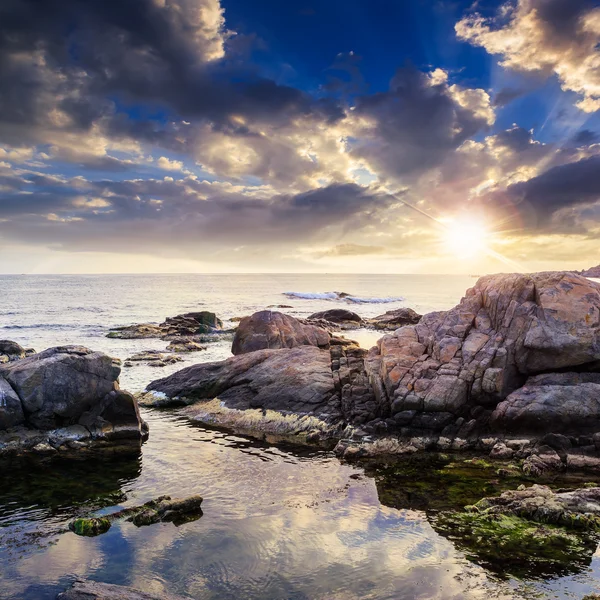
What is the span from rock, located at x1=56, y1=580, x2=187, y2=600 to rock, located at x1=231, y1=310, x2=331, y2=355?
2715cm

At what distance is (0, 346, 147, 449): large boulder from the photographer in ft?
70.2

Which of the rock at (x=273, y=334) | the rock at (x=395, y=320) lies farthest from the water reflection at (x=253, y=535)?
the rock at (x=395, y=320)

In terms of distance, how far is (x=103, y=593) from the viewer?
9.87 metres

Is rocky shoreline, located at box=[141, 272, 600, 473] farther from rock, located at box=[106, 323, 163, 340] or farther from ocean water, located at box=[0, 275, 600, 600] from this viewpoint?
rock, located at box=[106, 323, 163, 340]

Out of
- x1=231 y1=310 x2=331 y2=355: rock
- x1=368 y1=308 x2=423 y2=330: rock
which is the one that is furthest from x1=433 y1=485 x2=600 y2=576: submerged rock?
x1=368 y1=308 x2=423 y2=330: rock

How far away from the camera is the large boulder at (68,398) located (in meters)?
21.4

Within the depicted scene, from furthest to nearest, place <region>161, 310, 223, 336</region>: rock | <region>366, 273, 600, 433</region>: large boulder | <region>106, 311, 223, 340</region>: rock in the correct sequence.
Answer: <region>161, 310, 223, 336</region>: rock, <region>106, 311, 223, 340</region>: rock, <region>366, 273, 600, 433</region>: large boulder

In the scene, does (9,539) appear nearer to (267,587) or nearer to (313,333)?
(267,587)

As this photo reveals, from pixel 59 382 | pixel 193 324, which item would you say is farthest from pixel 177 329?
pixel 59 382

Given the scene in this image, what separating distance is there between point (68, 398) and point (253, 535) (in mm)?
12607

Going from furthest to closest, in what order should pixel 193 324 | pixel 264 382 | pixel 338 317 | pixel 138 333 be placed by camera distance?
pixel 338 317, pixel 193 324, pixel 138 333, pixel 264 382

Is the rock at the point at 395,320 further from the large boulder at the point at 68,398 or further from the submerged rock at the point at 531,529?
the submerged rock at the point at 531,529

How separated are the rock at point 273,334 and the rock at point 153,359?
5.44 m

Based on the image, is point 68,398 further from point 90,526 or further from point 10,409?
point 90,526
